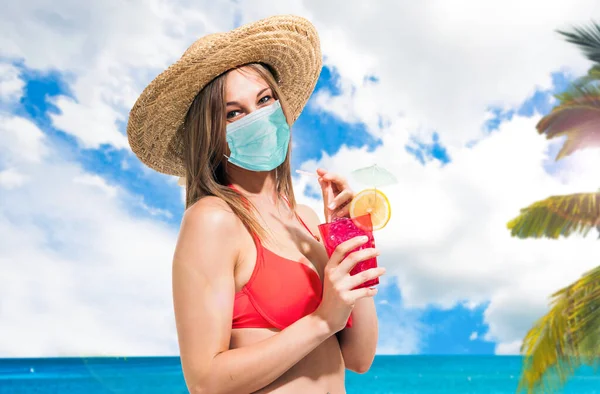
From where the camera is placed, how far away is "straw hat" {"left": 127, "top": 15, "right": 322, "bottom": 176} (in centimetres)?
217

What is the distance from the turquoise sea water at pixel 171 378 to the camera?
36.6m

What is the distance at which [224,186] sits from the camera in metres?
2.10

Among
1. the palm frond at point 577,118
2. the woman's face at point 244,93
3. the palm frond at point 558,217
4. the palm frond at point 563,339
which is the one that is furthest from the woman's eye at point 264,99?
the palm frond at point 577,118

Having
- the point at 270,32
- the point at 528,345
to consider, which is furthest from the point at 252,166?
the point at 528,345

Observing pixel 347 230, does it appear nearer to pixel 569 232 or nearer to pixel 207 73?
pixel 207 73

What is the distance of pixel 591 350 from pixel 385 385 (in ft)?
100

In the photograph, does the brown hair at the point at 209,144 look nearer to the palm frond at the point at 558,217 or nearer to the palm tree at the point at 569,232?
the palm tree at the point at 569,232

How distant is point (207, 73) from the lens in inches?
84.4

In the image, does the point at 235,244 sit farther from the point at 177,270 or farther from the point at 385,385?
the point at 385,385

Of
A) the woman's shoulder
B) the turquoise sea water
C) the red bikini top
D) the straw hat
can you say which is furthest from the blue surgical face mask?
the turquoise sea water

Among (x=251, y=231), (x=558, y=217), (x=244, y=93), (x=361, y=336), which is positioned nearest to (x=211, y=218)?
(x=251, y=231)

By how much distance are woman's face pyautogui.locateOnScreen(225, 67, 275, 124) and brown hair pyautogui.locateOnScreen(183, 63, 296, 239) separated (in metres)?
0.02

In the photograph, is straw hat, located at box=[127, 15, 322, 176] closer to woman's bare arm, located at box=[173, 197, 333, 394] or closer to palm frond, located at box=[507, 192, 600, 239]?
woman's bare arm, located at box=[173, 197, 333, 394]

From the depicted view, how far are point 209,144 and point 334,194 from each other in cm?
46
